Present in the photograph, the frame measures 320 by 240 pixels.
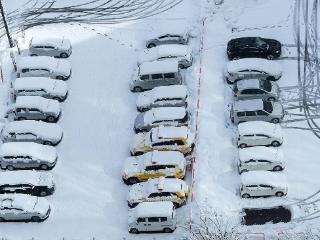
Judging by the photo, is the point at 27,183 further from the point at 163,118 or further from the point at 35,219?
the point at 163,118

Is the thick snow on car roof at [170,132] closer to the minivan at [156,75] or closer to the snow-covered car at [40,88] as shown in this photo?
the minivan at [156,75]

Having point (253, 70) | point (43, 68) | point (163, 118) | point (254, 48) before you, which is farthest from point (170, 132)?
point (43, 68)

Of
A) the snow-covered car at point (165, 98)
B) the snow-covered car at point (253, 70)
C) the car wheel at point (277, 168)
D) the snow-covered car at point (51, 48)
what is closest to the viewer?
the car wheel at point (277, 168)

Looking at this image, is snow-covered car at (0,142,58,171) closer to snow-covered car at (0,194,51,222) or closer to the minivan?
snow-covered car at (0,194,51,222)

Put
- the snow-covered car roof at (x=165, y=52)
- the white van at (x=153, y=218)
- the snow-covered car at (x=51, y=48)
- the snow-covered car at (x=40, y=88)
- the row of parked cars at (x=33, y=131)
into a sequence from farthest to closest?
the snow-covered car at (x=51, y=48), the snow-covered car roof at (x=165, y=52), the snow-covered car at (x=40, y=88), the row of parked cars at (x=33, y=131), the white van at (x=153, y=218)

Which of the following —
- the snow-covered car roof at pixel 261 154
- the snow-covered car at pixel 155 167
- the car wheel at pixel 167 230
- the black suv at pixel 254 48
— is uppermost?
the black suv at pixel 254 48

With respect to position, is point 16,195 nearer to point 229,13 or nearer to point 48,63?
point 48,63

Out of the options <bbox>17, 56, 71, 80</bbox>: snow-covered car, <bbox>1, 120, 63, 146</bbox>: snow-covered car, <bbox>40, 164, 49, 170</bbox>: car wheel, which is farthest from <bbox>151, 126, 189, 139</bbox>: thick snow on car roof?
<bbox>17, 56, 71, 80</bbox>: snow-covered car

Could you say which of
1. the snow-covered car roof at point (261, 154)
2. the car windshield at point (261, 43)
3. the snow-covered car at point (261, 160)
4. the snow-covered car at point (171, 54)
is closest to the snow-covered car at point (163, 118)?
the snow-covered car roof at point (261, 154)
